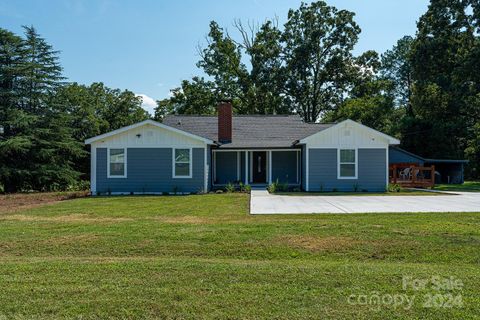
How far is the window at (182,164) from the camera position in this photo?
1762 centimetres

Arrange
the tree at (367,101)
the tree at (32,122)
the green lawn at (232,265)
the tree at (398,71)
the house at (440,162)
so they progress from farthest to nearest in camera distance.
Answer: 1. the tree at (398,71)
2. the tree at (367,101)
3. the house at (440,162)
4. the tree at (32,122)
5. the green lawn at (232,265)

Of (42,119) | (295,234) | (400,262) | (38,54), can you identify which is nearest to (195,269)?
(295,234)

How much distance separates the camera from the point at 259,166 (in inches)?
829

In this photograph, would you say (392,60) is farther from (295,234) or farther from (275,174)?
(295,234)

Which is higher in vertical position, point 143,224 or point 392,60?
point 392,60

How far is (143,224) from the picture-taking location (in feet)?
27.2

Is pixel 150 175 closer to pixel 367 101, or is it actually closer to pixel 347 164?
pixel 347 164

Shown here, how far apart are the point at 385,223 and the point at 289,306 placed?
4.88 meters

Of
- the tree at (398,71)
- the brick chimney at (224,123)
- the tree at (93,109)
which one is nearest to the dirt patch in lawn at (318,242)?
the brick chimney at (224,123)

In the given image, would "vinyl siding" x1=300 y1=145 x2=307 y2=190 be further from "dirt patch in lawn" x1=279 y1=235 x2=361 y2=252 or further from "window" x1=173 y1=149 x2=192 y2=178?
"dirt patch in lawn" x1=279 y1=235 x2=361 y2=252

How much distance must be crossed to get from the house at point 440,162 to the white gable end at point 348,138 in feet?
28.0

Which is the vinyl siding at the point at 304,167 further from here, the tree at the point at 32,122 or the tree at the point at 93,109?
the tree at the point at 93,109

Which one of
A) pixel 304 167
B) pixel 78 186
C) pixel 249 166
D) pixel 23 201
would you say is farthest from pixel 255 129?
pixel 23 201

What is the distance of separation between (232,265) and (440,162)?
2636 centimetres
